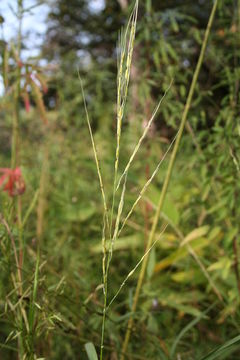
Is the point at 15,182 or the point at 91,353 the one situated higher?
the point at 15,182

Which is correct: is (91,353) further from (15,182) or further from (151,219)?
(151,219)

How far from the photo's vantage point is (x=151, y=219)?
134 centimetres

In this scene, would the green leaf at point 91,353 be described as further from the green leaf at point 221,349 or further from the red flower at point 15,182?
the red flower at point 15,182

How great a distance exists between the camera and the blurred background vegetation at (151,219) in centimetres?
85

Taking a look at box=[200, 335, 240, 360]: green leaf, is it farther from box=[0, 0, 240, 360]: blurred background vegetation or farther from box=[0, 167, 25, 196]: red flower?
box=[0, 167, 25, 196]: red flower

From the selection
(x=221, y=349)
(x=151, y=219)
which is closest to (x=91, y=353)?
(x=221, y=349)

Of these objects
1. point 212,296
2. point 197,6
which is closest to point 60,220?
point 212,296

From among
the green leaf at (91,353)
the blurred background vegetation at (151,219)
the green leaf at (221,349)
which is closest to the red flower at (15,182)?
the blurred background vegetation at (151,219)

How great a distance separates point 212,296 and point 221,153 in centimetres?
51

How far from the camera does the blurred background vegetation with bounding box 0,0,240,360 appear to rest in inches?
33.4

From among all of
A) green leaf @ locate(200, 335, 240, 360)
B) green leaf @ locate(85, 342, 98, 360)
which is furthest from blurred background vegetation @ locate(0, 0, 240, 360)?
green leaf @ locate(200, 335, 240, 360)

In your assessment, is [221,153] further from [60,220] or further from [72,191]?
[72,191]

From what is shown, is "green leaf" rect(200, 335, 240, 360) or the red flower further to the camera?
the red flower

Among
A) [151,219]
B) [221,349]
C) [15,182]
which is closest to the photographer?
[221,349]
